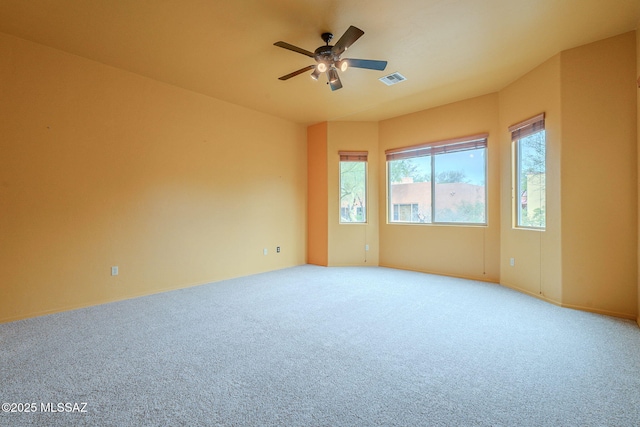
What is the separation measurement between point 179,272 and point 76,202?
5.13ft

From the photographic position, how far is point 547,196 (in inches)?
141

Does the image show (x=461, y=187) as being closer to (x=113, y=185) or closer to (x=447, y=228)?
(x=447, y=228)

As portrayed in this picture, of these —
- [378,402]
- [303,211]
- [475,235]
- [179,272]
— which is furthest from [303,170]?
[378,402]

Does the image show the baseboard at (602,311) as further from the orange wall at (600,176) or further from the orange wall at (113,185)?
the orange wall at (113,185)

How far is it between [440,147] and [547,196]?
6.38 ft

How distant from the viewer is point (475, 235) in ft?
15.5

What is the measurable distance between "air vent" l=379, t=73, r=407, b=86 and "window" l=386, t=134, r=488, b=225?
1.61 metres

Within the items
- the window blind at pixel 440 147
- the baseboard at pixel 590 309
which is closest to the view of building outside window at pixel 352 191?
the window blind at pixel 440 147

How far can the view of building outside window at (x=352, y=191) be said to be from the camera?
5.93 meters

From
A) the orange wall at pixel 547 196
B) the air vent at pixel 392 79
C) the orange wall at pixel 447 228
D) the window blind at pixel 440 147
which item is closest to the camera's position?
the orange wall at pixel 547 196

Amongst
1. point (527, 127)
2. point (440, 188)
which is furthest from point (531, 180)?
point (440, 188)

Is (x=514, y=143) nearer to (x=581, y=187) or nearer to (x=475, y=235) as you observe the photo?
(x=581, y=187)

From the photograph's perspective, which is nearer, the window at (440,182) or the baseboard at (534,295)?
the baseboard at (534,295)

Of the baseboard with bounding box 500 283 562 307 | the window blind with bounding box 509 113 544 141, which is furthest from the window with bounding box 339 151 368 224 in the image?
the baseboard with bounding box 500 283 562 307
